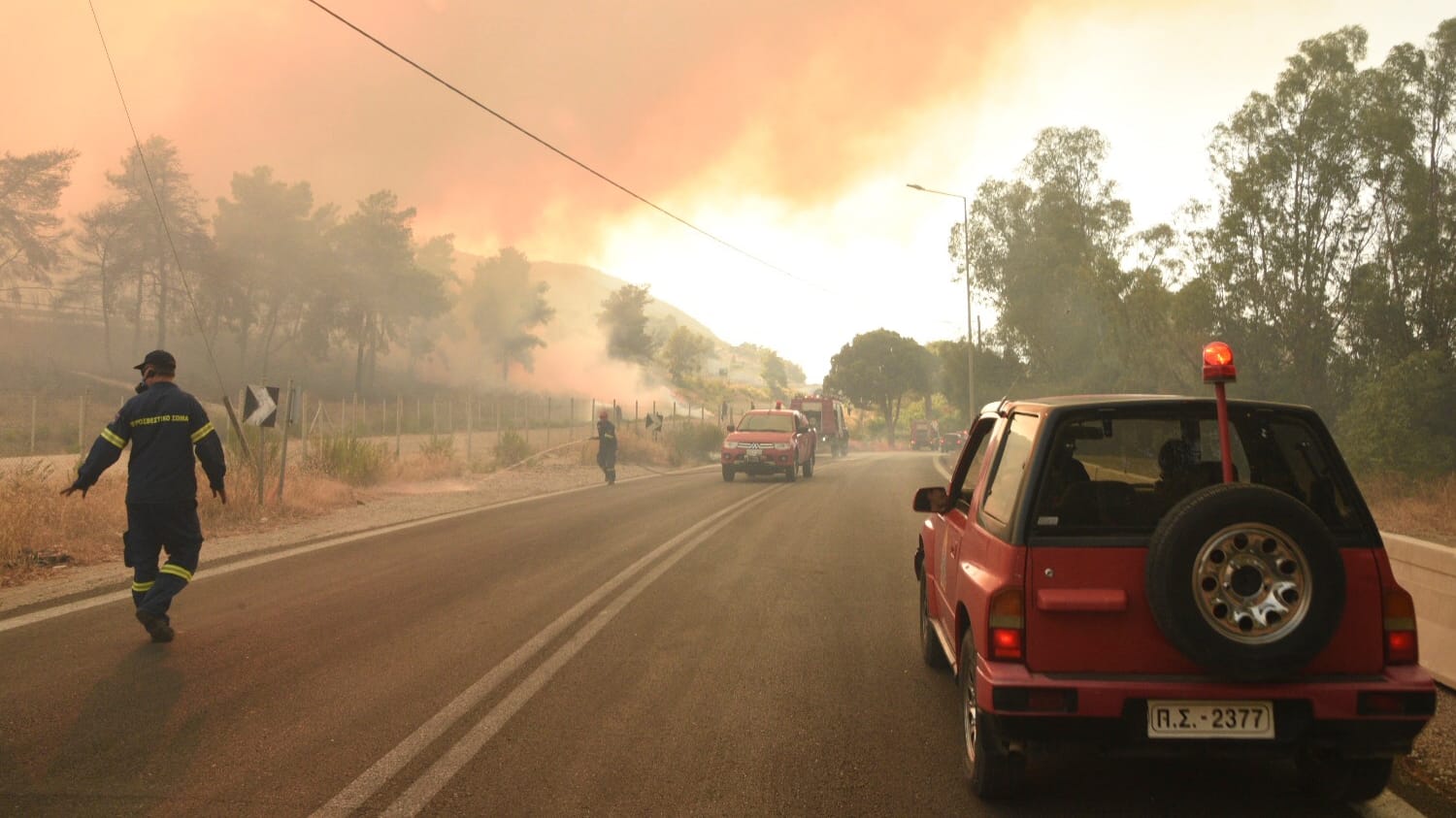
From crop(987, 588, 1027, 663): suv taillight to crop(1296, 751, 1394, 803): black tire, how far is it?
1166 mm

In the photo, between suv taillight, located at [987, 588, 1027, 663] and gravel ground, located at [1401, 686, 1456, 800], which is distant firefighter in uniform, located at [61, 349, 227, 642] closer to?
suv taillight, located at [987, 588, 1027, 663]

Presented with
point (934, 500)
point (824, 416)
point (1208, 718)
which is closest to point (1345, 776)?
point (1208, 718)

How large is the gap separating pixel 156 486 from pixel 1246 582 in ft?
22.2

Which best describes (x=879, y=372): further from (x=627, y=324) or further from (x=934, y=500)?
(x=934, y=500)

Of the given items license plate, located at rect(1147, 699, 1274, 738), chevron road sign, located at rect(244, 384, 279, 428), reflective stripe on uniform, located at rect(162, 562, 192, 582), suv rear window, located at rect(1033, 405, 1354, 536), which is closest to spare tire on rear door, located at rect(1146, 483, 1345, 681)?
license plate, located at rect(1147, 699, 1274, 738)

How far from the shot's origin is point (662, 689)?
19.0 ft

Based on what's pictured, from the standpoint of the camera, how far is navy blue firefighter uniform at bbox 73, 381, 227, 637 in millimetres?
7016

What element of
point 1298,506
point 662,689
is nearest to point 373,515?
point 662,689

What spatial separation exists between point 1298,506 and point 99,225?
72.1 metres

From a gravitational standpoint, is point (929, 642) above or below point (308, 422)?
below

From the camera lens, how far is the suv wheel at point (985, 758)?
3.94m

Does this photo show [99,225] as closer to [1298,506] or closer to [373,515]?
[373,515]

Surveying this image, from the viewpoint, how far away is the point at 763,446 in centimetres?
2642

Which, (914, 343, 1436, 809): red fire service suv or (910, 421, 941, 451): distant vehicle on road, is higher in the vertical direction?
(914, 343, 1436, 809): red fire service suv
